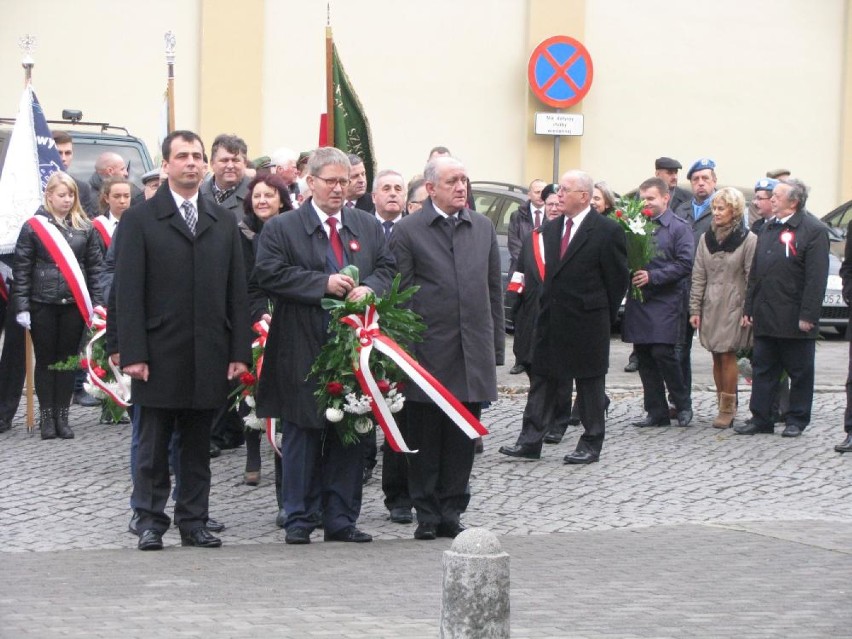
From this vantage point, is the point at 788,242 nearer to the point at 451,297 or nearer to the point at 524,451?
the point at 524,451

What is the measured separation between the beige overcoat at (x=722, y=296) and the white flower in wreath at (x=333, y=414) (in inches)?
212

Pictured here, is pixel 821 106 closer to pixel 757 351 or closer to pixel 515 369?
pixel 515 369

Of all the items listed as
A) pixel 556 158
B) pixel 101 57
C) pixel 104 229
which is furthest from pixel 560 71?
pixel 104 229

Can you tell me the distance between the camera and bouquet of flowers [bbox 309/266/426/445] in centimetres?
853

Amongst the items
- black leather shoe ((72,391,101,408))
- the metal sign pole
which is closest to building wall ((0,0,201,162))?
the metal sign pole

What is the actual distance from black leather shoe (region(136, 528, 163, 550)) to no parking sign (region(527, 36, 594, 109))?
18.1m

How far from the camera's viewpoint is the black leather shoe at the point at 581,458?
37.9 feet

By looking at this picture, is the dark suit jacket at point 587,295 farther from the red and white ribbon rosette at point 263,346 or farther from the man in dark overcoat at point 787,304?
the red and white ribbon rosette at point 263,346

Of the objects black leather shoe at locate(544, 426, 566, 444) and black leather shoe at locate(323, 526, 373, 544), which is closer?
black leather shoe at locate(323, 526, 373, 544)

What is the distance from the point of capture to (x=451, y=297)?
908cm

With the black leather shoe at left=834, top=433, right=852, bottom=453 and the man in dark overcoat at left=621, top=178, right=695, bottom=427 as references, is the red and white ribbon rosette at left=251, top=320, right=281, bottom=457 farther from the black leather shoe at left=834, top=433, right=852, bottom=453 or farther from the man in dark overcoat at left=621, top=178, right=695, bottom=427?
the black leather shoe at left=834, top=433, right=852, bottom=453

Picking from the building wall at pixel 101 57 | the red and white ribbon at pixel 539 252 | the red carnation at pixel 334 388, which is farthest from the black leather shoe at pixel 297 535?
the building wall at pixel 101 57

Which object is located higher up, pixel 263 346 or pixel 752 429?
pixel 263 346

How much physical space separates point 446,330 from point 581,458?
9.28 ft
